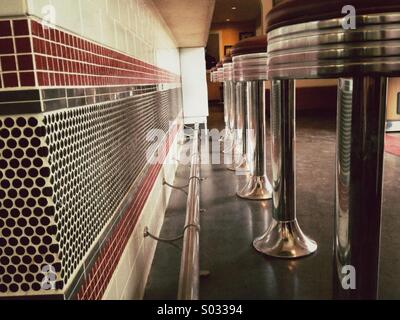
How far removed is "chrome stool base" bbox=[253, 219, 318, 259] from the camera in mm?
2131

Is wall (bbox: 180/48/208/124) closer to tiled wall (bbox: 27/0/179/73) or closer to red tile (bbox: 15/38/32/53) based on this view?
tiled wall (bbox: 27/0/179/73)

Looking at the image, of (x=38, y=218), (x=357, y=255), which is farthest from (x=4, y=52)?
(x=357, y=255)

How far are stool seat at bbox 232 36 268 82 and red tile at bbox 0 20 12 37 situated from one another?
6.63 feet

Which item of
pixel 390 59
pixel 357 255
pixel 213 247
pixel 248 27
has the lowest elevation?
pixel 213 247

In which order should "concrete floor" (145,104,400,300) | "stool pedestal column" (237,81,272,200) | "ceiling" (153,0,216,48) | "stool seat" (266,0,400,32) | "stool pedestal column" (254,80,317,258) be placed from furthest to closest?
"stool pedestal column" (237,81,272,200) < "ceiling" (153,0,216,48) < "stool pedestal column" (254,80,317,258) < "concrete floor" (145,104,400,300) < "stool seat" (266,0,400,32)

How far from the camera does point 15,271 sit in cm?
85

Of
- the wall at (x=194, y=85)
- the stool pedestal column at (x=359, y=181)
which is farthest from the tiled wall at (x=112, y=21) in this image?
the wall at (x=194, y=85)

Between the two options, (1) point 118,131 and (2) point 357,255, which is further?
(1) point 118,131

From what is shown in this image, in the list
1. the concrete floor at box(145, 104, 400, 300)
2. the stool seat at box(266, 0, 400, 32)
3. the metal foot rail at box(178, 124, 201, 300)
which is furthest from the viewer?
the concrete floor at box(145, 104, 400, 300)

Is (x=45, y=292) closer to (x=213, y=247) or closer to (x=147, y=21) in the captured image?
(x=213, y=247)

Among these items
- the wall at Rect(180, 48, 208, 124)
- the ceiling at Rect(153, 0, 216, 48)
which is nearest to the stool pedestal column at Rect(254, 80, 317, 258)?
the ceiling at Rect(153, 0, 216, 48)

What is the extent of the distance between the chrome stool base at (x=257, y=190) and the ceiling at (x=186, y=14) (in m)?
1.46

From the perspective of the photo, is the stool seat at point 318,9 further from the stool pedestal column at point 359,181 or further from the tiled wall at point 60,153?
the tiled wall at point 60,153
